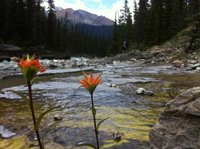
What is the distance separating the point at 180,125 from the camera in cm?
367

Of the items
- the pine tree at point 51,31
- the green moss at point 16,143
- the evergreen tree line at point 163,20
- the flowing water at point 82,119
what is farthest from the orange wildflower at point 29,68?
the pine tree at point 51,31

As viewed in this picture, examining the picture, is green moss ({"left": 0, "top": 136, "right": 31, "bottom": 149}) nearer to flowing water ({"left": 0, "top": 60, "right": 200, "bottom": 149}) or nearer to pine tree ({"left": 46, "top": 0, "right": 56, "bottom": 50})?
flowing water ({"left": 0, "top": 60, "right": 200, "bottom": 149})

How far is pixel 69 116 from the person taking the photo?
21.1 ft

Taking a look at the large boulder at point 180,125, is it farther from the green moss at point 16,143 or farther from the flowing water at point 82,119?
the green moss at point 16,143

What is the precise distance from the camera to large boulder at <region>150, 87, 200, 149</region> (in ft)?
11.2

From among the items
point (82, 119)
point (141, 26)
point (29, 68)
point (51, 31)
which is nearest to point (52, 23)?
point (51, 31)

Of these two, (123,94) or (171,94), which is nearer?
(171,94)

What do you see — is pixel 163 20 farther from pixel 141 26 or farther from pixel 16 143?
pixel 16 143

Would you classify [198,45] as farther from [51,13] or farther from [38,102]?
[51,13]

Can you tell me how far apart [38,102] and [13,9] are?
52.9 m

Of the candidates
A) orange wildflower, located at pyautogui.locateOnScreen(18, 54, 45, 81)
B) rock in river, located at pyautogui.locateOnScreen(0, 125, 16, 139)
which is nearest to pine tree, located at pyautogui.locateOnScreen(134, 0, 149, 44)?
rock in river, located at pyautogui.locateOnScreen(0, 125, 16, 139)

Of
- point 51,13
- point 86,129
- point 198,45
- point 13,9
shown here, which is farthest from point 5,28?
point 86,129

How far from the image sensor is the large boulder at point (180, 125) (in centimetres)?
341

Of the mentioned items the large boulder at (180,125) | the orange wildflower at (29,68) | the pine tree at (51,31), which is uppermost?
the pine tree at (51,31)
